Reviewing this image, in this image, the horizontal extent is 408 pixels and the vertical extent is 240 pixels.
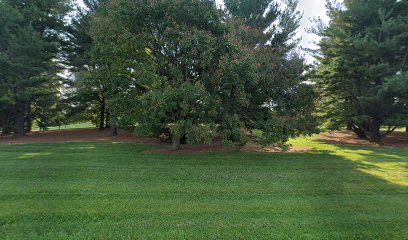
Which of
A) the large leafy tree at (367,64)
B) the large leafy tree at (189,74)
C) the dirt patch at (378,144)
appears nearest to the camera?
the large leafy tree at (189,74)

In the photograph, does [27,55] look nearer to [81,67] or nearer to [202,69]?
[81,67]

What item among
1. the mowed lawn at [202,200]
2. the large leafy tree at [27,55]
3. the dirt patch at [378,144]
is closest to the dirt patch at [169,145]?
the dirt patch at [378,144]

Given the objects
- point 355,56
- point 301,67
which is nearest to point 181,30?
point 301,67

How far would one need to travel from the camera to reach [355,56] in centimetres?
1469

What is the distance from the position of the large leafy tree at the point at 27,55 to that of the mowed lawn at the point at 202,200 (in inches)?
396

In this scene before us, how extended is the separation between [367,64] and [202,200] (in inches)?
585

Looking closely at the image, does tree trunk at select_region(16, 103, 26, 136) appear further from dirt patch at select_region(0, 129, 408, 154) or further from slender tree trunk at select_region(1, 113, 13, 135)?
dirt patch at select_region(0, 129, 408, 154)

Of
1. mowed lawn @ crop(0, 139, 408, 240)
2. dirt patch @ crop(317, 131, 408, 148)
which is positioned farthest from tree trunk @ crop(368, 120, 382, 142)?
mowed lawn @ crop(0, 139, 408, 240)

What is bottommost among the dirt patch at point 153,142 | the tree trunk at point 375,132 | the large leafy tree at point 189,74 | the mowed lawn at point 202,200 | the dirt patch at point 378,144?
the mowed lawn at point 202,200

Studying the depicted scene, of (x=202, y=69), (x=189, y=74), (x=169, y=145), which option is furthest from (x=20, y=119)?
(x=202, y=69)

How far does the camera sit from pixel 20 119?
17.2m

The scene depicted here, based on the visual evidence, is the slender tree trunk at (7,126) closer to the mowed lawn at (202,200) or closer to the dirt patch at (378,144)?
the mowed lawn at (202,200)

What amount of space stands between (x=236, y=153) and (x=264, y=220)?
5777mm

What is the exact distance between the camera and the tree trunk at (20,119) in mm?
17078
